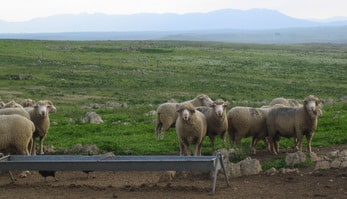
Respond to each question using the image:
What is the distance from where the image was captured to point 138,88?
155ft

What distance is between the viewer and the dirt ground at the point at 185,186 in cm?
1293

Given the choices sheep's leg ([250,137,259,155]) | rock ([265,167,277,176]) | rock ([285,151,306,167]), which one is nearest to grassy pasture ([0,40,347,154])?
sheep's leg ([250,137,259,155])

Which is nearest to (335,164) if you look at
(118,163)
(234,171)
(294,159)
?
(294,159)

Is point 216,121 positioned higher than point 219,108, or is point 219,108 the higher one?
point 219,108

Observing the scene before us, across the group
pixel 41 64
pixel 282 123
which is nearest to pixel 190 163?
pixel 282 123

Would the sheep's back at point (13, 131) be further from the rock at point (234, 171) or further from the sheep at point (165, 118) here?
the sheep at point (165, 118)

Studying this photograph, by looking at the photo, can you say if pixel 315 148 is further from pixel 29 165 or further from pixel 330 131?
pixel 29 165

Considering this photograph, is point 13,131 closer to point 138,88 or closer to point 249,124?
point 249,124

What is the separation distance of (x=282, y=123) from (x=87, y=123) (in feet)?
34.1

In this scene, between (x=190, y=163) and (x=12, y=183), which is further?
(x=12, y=183)

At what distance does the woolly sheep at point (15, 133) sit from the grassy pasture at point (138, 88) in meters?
4.15

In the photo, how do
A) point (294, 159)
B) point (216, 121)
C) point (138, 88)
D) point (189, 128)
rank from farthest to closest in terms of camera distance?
point (138, 88)
point (216, 121)
point (189, 128)
point (294, 159)

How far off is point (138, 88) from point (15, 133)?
31.4m

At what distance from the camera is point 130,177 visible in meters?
16.1
